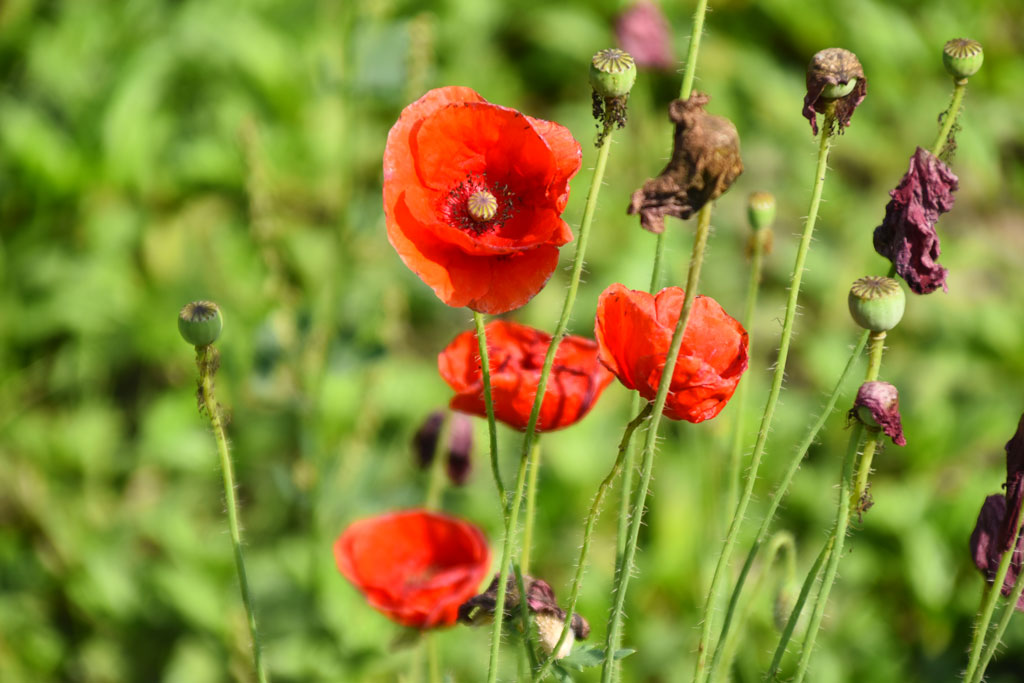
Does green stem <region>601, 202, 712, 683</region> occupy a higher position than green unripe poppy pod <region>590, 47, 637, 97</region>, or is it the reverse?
green unripe poppy pod <region>590, 47, 637, 97</region>

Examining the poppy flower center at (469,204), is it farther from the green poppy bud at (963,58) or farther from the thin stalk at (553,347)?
the green poppy bud at (963,58)

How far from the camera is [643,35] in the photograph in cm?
241

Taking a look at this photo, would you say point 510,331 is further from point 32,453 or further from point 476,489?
point 32,453

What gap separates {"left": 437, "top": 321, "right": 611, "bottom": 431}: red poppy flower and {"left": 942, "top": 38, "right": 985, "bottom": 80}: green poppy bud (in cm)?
37

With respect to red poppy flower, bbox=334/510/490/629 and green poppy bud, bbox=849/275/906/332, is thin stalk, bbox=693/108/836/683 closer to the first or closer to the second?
green poppy bud, bbox=849/275/906/332

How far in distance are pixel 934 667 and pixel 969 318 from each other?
1.28 metres

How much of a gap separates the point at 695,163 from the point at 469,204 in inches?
10.6

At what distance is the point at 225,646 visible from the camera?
7.09 ft

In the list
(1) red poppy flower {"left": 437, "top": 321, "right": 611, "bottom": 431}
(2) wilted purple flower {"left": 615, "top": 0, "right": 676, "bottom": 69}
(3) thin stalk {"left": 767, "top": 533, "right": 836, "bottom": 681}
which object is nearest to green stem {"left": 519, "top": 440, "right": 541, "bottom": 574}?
(1) red poppy flower {"left": 437, "top": 321, "right": 611, "bottom": 431}

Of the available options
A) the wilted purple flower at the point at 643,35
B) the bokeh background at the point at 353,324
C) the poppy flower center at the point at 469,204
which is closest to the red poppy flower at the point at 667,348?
the poppy flower center at the point at 469,204

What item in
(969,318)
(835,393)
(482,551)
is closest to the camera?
(835,393)

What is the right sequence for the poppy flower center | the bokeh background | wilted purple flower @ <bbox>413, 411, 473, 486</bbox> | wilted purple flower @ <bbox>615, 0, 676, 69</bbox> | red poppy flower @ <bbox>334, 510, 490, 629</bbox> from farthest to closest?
wilted purple flower @ <bbox>615, 0, 676, 69</bbox> < the bokeh background < wilted purple flower @ <bbox>413, 411, 473, 486</bbox> < red poppy flower @ <bbox>334, 510, 490, 629</bbox> < the poppy flower center

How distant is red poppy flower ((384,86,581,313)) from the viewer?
0.91m

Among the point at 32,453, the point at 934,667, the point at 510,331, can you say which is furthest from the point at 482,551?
the point at 32,453
